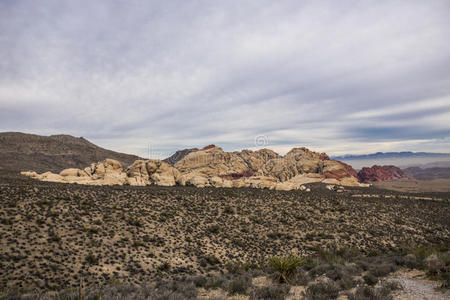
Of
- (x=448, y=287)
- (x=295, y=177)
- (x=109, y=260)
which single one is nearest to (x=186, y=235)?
(x=109, y=260)

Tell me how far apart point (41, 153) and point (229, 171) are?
72448mm

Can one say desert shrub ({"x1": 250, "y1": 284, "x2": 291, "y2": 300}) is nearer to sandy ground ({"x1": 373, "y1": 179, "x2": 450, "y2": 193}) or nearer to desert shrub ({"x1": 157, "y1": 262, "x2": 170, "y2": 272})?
desert shrub ({"x1": 157, "y1": 262, "x2": 170, "y2": 272})

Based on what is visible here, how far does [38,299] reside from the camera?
8227 millimetres

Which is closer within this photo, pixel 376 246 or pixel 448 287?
pixel 448 287

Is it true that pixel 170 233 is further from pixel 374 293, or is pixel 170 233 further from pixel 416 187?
pixel 416 187

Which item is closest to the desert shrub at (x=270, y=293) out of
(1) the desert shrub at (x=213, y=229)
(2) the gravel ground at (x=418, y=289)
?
(2) the gravel ground at (x=418, y=289)

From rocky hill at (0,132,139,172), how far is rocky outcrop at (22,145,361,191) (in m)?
36.4

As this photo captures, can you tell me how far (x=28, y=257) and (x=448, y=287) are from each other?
20017 mm

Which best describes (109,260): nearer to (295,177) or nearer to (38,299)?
(38,299)

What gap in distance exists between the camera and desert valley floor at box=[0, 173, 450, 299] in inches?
559

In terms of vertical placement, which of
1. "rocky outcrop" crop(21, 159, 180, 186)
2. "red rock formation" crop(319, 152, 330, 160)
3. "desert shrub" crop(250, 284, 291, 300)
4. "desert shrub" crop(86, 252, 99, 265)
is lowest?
"desert shrub" crop(86, 252, 99, 265)

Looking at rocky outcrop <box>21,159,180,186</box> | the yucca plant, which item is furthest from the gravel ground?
rocky outcrop <box>21,159,180,186</box>

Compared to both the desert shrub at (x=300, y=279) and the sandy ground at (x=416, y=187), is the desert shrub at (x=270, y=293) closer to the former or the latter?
the desert shrub at (x=300, y=279)

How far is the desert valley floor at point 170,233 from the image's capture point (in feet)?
46.6
